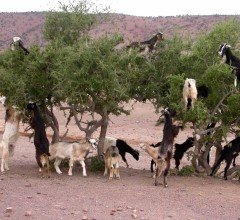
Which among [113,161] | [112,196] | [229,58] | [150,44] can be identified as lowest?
[112,196]

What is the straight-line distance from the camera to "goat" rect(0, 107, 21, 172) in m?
14.8

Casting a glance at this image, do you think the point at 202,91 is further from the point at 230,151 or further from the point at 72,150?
the point at 72,150

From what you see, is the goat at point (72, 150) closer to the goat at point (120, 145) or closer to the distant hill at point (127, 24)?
the goat at point (120, 145)

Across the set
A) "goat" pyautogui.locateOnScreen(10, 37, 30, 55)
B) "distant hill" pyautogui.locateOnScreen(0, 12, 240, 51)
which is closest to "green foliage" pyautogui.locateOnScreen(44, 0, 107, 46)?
"goat" pyautogui.locateOnScreen(10, 37, 30, 55)

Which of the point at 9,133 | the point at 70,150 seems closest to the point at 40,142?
the point at 70,150

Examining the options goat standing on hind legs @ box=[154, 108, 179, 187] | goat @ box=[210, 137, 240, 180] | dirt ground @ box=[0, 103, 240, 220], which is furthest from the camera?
goat @ box=[210, 137, 240, 180]

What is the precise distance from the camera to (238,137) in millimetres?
15586

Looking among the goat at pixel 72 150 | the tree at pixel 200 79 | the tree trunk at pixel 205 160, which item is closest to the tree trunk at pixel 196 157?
the tree at pixel 200 79

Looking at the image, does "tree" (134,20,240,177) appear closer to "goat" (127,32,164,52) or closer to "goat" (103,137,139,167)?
"goat" (127,32,164,52)

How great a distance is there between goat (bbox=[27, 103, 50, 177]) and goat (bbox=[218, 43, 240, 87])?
4.77 metres

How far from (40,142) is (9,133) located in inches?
55.7

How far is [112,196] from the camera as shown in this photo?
1182 cm

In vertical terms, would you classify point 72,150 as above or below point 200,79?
below

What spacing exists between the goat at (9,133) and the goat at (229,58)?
5.52m
